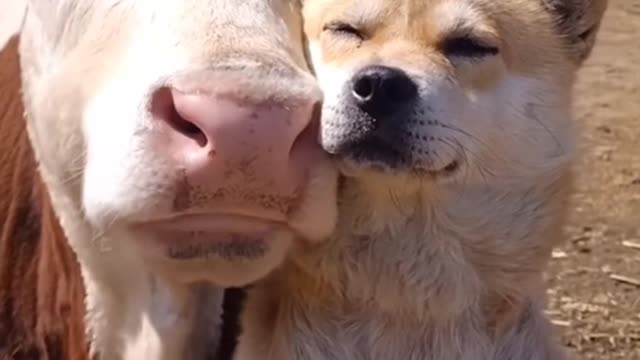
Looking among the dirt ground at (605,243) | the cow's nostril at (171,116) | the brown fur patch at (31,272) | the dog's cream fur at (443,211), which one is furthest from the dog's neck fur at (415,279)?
the dirt ground at (605,243)

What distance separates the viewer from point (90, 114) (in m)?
2.93

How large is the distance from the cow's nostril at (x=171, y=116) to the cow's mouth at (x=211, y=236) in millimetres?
112

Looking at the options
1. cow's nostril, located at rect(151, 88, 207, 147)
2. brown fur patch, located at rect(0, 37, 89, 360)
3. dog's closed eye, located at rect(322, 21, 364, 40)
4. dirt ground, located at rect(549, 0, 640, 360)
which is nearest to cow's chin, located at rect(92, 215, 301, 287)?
cow's nostril, located at rect(151, 88, 207, 147)

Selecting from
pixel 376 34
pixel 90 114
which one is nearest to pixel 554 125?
pixel 376 34

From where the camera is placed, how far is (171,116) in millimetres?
2660

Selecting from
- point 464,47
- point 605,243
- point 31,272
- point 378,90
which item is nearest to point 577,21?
point 464,47

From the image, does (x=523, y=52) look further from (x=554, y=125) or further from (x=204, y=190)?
(x=204, y=190)

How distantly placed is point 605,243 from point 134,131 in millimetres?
3629

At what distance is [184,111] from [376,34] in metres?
0.42

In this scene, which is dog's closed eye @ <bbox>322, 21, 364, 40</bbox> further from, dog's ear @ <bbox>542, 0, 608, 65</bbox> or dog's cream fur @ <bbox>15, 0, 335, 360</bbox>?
dog's ear @ <bbox>542, 0, 608, 65</bbox>

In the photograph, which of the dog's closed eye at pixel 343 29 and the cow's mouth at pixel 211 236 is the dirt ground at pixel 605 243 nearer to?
the dog's closed eye at pixel 343 29

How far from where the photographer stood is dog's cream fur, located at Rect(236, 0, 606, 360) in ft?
9.48

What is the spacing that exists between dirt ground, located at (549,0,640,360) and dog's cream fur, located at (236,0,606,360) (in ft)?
4.09

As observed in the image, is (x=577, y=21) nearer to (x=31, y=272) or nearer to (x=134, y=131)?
(x=134, y=131)
